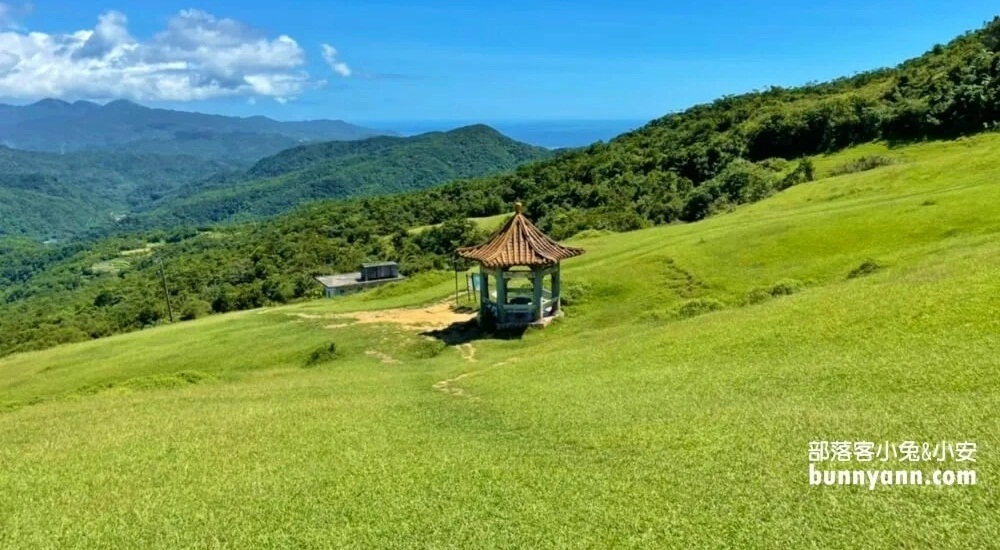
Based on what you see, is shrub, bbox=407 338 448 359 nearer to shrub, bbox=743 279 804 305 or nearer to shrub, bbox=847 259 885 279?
shrub, bbox=743 279 804 305

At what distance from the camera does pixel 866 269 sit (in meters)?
21.6

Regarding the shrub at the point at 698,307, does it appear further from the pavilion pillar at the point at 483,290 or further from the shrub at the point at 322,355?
the shrub at the point at 322,355

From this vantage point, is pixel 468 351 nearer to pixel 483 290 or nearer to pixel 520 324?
pixel 520 324

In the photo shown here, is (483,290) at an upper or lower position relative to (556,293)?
upper

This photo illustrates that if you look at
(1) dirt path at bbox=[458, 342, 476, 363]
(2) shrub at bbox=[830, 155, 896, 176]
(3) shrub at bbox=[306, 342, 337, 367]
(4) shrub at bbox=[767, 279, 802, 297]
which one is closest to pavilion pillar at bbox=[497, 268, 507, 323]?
(1) dirt path at bbox=[458, 342, 476, 363]

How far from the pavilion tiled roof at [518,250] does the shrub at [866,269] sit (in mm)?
9198

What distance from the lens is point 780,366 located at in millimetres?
13555

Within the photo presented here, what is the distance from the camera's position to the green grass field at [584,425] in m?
8.20

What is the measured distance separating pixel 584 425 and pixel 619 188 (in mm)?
65062

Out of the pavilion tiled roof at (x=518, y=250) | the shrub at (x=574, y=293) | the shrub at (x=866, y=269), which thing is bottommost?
the shrub at (x=574, y=293)

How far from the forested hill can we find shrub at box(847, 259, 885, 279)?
29.1m

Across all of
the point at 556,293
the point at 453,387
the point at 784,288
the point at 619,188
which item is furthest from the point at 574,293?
the point at 619,188

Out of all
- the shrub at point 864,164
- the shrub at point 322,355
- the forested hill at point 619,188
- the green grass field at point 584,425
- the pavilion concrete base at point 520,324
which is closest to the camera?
the green grass field at point 584,425

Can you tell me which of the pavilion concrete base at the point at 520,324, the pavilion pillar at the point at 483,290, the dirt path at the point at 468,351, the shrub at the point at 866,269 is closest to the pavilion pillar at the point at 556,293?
the pavilion concrete base at the point at 520,324
